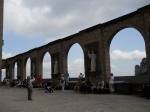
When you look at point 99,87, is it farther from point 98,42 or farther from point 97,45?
point 98,42

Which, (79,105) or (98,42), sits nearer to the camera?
(79,105)

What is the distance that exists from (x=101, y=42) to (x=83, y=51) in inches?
94.4

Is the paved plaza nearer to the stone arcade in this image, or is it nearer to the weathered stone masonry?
the stone arcade

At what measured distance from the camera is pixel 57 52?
2416cm

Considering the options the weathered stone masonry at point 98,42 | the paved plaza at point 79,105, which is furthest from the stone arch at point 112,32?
the paved plaza at point 79,105

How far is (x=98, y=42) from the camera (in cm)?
1848

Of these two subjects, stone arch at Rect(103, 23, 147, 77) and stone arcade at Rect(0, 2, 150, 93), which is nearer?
stone arcade at Rect(0, 2, 150, 93)

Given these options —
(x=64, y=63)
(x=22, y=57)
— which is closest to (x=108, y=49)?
(x=64, y=63)

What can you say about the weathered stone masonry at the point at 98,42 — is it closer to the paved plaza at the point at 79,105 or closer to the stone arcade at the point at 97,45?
the stone arcade at the point at 97,45

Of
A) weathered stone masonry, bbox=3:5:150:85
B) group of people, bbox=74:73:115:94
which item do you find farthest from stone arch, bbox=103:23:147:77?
group of people, bbox=74:73:115:94

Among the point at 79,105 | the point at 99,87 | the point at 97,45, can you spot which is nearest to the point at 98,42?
the point at 97,45

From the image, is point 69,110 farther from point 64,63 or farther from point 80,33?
point 64,63

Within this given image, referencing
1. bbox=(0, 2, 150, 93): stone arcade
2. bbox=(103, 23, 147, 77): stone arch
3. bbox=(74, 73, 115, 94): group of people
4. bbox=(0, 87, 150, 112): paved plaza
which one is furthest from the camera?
bbox=(103, 23, 147, 77): stone arch

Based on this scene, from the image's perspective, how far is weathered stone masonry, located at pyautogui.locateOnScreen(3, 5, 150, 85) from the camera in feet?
49.0
